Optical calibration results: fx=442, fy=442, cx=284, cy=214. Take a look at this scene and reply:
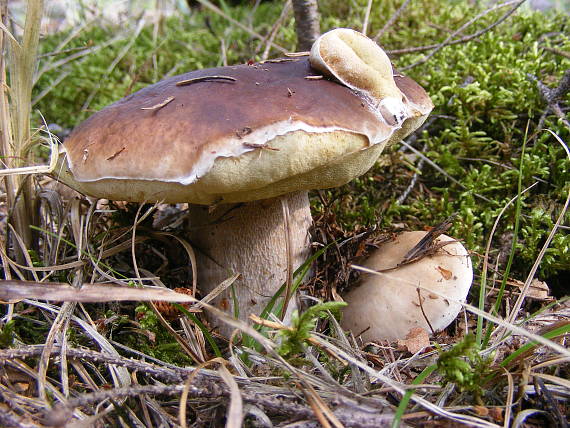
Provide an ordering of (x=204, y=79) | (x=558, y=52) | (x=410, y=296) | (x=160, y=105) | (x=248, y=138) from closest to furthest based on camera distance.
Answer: (x=248, y=138) → (x=160, y=105) → (x=204, y=79) → (x=410, y=296) → (x=558, y=52)

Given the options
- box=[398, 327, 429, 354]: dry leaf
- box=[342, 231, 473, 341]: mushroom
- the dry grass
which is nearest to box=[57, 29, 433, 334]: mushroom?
the dry grass

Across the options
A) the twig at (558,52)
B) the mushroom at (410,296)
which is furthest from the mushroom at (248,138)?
the twig at (558,52)

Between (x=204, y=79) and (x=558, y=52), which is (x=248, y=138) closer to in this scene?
(x=204, y=79)

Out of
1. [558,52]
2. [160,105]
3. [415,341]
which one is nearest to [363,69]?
[160,105]

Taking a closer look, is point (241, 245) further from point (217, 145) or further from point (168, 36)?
point (168, 36)

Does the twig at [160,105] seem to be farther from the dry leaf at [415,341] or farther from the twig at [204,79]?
the dry leaf at [415,341]

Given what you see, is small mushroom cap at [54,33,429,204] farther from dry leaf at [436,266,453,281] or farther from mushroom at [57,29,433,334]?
dry leaf at [436,266,453,281]
